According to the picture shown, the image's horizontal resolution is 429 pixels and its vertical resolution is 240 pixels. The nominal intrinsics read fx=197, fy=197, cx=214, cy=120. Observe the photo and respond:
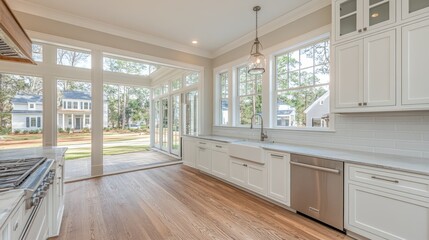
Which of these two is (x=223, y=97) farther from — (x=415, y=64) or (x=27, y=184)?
(x=27, y=184)

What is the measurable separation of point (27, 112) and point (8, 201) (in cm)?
470

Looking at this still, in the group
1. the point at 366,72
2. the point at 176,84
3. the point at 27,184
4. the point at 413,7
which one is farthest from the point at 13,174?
the point at 176,84

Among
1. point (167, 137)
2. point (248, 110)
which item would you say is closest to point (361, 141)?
point (248, 110)

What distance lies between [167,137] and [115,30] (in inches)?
155

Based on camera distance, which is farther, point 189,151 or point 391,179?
point 189,151

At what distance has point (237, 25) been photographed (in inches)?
153

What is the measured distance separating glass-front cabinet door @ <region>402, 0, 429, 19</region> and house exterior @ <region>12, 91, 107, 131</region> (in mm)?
5006

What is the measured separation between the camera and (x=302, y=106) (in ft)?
11.1

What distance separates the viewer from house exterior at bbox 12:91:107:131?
427 centimetres

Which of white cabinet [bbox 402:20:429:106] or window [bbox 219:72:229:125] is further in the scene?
window [bbox 219:72:229:125]

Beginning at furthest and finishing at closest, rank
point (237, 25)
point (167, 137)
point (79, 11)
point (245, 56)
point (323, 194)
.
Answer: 1. point (167, 137)
2. point (245, 56)
3. point (237, 25)
4. point (79, 11)
5. point (323, 194)

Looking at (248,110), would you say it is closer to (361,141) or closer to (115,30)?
(361,141)

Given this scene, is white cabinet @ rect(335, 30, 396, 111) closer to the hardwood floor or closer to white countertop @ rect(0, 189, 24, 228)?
the hardwood floor

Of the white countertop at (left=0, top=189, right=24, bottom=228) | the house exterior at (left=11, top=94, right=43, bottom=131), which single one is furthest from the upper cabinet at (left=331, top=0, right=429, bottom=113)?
the house exterior at (left=11, top=94, right=43, bottom=131)
